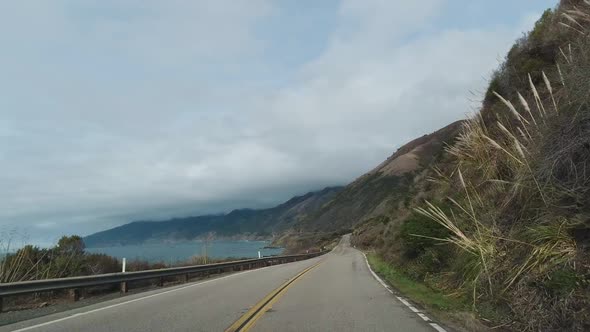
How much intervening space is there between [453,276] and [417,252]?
7055mm

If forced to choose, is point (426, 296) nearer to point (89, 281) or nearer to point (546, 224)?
point (546, 224)

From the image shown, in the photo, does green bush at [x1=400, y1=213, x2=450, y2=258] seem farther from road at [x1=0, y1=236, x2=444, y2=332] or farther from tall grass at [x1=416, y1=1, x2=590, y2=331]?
tall grass at [x1=416, y1=1, x2=590, y2=331]

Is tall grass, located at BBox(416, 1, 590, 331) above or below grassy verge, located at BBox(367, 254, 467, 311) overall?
above

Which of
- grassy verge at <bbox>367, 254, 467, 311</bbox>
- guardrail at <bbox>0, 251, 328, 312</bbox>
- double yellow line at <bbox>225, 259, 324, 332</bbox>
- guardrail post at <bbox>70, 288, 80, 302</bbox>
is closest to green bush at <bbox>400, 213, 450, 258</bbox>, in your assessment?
grassy verge at <bbox>367, 254, 467, 311</bbox>

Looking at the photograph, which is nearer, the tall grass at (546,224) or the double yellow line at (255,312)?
the tall grass at (546,224)

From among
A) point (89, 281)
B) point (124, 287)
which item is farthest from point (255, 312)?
point (124, 287)

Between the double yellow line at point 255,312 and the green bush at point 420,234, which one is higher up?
the green bush at point 420,234

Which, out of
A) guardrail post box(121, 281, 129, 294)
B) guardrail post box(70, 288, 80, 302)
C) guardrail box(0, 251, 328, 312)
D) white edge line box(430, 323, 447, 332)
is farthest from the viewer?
guardrail post box(121, 281, 129, 294)

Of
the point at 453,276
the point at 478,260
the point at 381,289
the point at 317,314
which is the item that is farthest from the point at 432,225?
the point at 317,314

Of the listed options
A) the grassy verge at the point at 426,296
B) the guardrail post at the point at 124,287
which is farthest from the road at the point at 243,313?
the guardrail post at the point at 124,287

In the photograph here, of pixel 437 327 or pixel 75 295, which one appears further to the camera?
pixel 75 295

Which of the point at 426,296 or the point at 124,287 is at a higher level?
the point at 124,287

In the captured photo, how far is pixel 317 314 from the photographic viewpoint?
11.4 metres

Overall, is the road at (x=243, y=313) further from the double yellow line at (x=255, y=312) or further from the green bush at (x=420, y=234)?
the green bush at (x=420, y=234)
